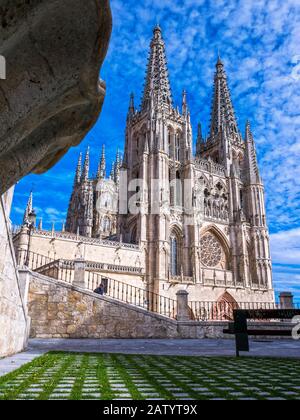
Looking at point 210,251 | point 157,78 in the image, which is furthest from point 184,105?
point 210,251

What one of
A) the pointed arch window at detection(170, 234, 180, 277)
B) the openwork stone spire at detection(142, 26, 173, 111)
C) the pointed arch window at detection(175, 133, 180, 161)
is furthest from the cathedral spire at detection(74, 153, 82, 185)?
the pointed arch window at detection(170, 234, 180, 277)

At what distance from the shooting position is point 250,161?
1554 inches

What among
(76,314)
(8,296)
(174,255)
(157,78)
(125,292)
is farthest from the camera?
(157,78)

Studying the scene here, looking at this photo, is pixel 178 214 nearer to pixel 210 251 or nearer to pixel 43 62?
pixel 210 251

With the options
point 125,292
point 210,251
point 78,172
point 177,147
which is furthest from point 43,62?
point 78,172

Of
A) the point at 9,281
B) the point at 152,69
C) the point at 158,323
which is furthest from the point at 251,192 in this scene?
the point at 9,281

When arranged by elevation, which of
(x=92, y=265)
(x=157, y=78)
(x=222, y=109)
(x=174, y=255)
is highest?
(x=222, y=109)

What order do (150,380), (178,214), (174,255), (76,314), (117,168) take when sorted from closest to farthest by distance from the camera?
(150,380) → (76,314) → (174,255) → (178,214) → (117,168)

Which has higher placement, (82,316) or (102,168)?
(102,168)

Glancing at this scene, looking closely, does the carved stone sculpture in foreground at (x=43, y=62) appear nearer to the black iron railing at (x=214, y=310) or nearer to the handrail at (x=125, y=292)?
the handrail at (x=125, y=292)

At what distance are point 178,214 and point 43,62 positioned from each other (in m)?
30.8

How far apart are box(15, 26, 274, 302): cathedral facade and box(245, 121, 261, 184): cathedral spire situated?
119 mm

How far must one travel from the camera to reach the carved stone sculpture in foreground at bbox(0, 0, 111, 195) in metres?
1.35

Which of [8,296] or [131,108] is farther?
[131,108]
